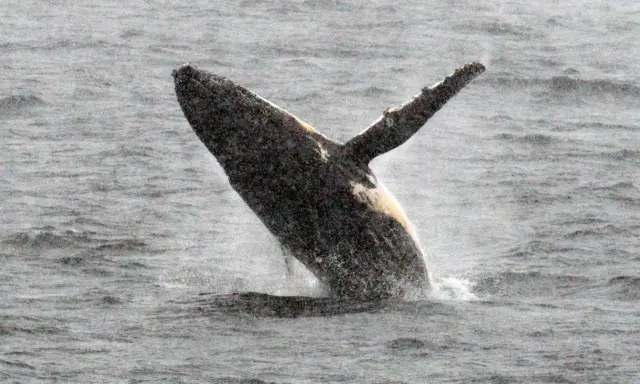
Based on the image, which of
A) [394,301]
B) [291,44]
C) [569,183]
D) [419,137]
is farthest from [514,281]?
[291,44]

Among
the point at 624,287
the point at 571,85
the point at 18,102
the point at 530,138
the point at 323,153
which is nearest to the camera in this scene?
the point at 323,153

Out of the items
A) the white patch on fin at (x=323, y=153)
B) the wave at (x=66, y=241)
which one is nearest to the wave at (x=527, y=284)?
the white patch on fin at (x=323, y=153)

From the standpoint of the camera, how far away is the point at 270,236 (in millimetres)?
24328

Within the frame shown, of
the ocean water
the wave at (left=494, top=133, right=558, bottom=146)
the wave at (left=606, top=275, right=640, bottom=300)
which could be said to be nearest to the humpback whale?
the ocean water

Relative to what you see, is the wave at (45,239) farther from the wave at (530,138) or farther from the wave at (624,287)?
the wave at (530,138)

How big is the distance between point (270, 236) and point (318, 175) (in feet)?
18.7

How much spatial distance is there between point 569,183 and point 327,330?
33.0 feet

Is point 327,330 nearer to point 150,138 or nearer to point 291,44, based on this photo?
point 150,138

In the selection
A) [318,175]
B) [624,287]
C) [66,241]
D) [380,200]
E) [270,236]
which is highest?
[318,175]

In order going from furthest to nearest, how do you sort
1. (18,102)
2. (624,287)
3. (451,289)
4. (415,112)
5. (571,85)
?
1. (571,85)
2. (18,102)
3. (624,287)
4. (451,289)
5. (415,112)

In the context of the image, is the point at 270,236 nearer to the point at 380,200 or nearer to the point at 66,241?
the point at 66,241

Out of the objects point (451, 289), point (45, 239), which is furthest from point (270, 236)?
point (451, 289)

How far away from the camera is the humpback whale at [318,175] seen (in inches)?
730

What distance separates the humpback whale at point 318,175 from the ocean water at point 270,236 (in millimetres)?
468
